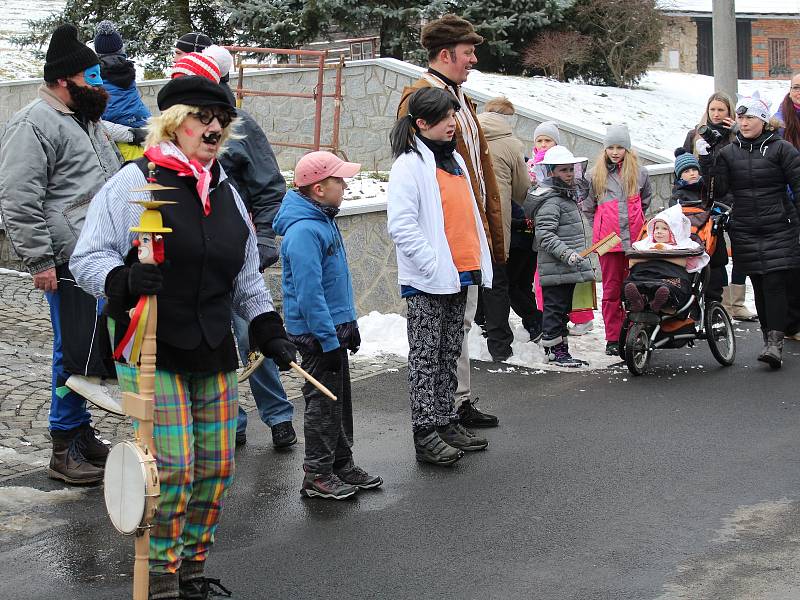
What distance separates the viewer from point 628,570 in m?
4.95

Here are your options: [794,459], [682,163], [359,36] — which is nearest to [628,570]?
[794,459]

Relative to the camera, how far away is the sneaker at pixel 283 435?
697cm

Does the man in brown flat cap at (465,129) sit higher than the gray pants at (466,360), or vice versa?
the man in brown flat cap at (465,129)

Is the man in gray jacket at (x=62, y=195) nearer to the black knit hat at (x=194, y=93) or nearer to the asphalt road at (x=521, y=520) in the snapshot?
the asphalt road at (x=521, y=520)

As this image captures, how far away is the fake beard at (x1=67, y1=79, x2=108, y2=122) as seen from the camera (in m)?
6.14

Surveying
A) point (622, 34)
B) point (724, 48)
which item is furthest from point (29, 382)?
point (622, 34)

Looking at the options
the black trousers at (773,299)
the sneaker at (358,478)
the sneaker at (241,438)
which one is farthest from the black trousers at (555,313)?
the sneaker at (358,478)

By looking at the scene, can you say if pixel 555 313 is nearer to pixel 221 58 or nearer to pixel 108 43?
pixel 221 58

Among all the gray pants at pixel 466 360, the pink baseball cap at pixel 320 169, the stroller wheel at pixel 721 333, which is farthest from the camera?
the stroller wheel at pixel 721 333

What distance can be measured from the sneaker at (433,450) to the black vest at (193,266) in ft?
7.63

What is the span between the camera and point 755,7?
136ft

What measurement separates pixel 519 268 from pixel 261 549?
5.08 meters

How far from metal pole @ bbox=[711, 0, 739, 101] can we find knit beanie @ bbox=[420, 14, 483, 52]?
24.4 feet

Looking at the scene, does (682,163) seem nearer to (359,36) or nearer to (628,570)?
(628,570)
